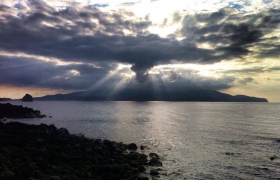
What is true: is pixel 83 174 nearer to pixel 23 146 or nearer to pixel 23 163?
pixel 23 163

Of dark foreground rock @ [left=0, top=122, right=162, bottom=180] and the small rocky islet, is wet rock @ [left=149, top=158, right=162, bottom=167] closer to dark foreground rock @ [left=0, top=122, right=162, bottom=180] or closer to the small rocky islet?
Result: the small rocky islet

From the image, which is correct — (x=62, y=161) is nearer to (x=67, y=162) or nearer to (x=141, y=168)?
(x=67, y=162)

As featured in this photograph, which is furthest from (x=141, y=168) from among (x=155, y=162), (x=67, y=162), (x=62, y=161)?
(x=62, y=161)

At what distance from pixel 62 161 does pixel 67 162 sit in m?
0.60

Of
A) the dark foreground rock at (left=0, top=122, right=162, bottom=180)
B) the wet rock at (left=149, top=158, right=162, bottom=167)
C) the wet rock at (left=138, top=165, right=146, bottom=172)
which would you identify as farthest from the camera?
the wet rock at (left=149, top=158, right=162, bottom=167)

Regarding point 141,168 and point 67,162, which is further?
point 141,168

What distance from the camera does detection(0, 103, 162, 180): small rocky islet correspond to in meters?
21.8

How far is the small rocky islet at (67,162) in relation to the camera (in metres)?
21.8

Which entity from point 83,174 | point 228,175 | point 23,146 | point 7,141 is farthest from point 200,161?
point 7,141

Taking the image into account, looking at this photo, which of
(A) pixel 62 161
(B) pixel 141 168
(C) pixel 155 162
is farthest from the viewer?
(C) pixel 155 162

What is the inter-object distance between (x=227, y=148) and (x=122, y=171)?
83.7 ft

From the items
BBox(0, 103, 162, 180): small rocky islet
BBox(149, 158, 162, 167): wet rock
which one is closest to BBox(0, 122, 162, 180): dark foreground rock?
BBox(0, 103, 162, 180): small rocky islet

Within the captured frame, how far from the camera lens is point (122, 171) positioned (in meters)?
27.3

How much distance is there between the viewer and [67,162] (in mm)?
27938
